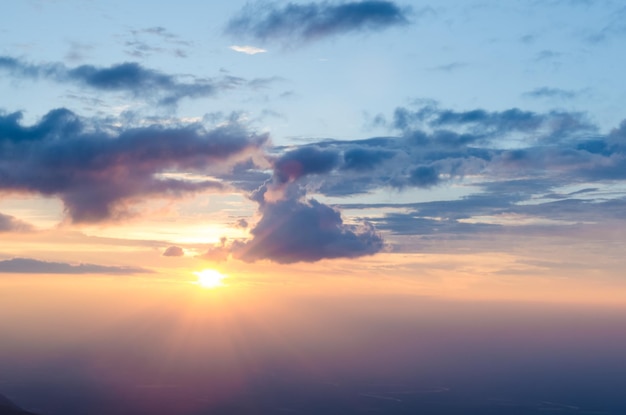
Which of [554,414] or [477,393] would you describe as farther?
[477,393]

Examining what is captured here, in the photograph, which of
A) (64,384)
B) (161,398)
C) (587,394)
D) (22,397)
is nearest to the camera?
(22,397)

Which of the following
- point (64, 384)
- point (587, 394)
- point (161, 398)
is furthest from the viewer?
point (587, 394)

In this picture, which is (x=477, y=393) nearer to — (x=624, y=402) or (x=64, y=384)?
(x=624, y=402)

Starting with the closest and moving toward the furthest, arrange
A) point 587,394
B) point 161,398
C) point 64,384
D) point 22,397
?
point 22,397 < point 161,398 < point 64,384 < point 587,394

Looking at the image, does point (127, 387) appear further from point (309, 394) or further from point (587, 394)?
point (587, 394)

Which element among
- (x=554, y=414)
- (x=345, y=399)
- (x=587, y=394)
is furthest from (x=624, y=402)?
(x=345, y=399)

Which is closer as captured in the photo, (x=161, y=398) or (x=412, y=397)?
(x=161, y=398)

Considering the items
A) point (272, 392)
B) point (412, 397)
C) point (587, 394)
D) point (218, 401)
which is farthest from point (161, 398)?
point (587, 394)

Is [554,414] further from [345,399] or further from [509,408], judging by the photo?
[345,399]
